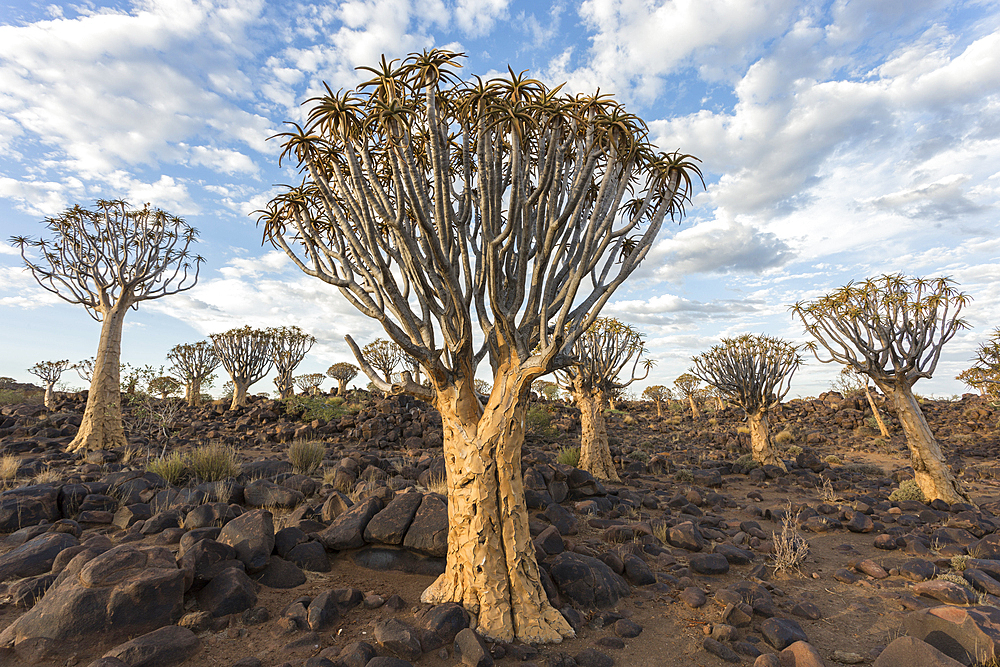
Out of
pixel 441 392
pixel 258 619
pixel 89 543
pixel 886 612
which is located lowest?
pixel 886 612

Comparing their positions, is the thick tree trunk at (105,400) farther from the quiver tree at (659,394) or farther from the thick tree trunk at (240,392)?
the quiver tree at (659,394)

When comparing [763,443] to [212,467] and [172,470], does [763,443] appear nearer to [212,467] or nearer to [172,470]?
[212,467]

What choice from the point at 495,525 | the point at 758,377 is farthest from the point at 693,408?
the point at 495,525

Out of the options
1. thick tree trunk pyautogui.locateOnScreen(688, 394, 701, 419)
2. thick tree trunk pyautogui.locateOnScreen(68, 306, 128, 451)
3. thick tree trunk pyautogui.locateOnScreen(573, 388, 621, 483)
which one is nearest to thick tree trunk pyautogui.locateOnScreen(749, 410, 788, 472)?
thick tree trunk pyautogui.locateOnScreen(573, 388, 621, 483)

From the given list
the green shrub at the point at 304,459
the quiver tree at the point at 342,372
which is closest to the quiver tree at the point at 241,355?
the quiver tree at the point at 342,372

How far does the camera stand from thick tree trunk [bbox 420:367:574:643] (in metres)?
5.00

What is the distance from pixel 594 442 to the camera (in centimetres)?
1348

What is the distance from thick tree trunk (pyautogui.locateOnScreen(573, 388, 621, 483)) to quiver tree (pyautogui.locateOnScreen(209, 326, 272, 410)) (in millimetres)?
22240

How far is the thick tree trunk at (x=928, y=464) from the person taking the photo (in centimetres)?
1127

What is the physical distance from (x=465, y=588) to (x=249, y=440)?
15.2m

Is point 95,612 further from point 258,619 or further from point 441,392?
point 441,392

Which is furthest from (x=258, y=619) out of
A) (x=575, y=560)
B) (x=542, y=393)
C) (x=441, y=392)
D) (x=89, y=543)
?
(x=542, y=393)

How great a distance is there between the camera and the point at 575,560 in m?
6.29

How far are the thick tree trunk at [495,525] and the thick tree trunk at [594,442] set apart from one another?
8.51 m
